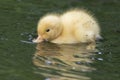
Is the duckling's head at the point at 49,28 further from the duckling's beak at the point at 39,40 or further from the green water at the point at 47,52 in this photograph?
the green water at the point at 47,52

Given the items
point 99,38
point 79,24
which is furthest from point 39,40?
point 99,38

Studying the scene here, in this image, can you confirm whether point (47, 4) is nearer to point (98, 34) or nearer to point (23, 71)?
point (98, 34)

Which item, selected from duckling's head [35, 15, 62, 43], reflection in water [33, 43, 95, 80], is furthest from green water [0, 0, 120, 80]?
duckling's head [35, 15, 62, 43]

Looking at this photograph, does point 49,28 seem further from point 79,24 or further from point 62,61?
point 62,61

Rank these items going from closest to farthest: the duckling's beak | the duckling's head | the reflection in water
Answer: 1. the reflection in water
2. the duckling's beak
3. the duckling's head

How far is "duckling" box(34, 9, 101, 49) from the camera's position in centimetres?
734

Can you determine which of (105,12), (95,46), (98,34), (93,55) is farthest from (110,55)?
(105,12)

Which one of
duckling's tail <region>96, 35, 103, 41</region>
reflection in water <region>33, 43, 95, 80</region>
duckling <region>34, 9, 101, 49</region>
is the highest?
duckling <region>34, 9, 101, 49</region>

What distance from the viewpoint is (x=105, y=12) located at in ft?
29.0

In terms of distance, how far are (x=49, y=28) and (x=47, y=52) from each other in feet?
2.81

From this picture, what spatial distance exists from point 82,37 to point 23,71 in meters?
1.78

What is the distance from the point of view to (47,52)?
664 cm

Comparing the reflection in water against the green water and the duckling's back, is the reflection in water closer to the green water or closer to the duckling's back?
the green water

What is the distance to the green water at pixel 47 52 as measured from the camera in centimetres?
570
